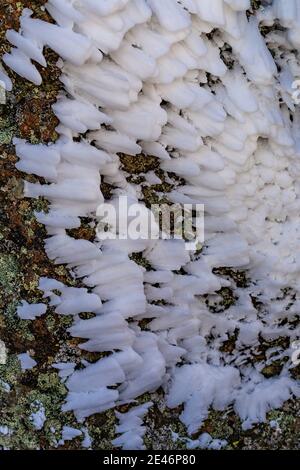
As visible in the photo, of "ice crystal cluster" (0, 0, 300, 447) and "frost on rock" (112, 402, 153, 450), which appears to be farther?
"frost on rock" (112, 402, 153, 450)

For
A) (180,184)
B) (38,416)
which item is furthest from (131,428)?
(180,184)

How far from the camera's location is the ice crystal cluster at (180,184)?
0.82 metres

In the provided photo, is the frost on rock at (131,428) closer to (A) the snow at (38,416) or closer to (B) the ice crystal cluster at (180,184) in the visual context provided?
(B) the ice crystal cluster at (180,184)

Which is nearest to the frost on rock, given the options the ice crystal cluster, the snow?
the ice crystal cluster

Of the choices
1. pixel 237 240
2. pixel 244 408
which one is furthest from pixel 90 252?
pixel 244 408

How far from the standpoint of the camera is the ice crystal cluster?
82 cm

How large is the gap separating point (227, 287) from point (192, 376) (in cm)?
14

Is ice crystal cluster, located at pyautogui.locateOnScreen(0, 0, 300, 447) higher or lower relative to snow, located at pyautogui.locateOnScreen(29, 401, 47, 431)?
higher

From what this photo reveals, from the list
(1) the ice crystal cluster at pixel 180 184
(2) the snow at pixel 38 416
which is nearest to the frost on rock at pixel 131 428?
(1) the ice crystal cluster at pixel 180 184

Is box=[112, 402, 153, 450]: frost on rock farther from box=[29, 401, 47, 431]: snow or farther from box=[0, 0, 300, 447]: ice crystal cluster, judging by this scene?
box=[29, 401, 47, 431]: snow

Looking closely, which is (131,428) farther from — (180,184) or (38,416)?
(180,184)

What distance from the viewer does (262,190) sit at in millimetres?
963

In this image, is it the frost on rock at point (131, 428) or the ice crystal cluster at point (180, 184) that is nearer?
the ice crystal cluster at point (180, 184)

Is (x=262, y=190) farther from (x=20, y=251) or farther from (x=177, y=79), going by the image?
(x=20, y=251)
